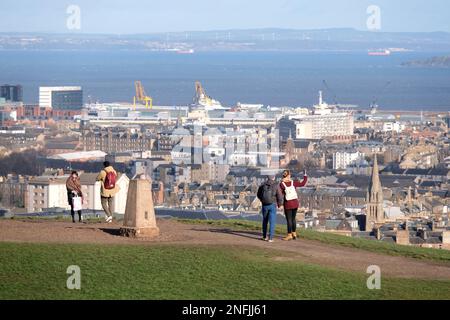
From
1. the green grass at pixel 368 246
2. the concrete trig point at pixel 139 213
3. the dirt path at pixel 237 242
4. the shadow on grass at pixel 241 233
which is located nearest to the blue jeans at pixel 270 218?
the dirt path at pixel 237 242

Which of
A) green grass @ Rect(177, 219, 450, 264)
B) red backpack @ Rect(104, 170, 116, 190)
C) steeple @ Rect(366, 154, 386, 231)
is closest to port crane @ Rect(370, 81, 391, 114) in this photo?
steeple @ Rect(366, 154, 386, 231)

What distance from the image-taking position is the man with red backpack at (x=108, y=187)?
1875cm

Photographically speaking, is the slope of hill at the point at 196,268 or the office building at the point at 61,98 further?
the office building at the point at 61,98

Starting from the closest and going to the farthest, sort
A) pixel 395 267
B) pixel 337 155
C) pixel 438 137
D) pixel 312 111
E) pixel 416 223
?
pixel 395 267
pixel 416 223
pixel 337 155
pixel 438 137
pixel 312 111

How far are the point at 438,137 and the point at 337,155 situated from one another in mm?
18062

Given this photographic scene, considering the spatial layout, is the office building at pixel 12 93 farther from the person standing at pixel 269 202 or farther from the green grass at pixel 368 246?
the person standing at pixel 269 202

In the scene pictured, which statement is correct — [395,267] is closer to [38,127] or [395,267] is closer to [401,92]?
[38,127]

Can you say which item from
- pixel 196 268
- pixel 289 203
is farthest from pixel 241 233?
pixel 196 268

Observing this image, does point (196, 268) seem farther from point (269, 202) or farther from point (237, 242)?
point (269, 202)

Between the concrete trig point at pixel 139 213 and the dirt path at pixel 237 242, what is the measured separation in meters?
0.14

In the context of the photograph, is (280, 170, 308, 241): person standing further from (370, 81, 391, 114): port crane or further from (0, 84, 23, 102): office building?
(0, 84, 23, 102): office building

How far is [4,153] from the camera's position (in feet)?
262
